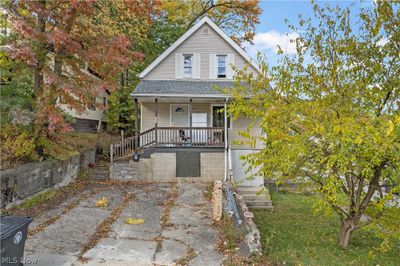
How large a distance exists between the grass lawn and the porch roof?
6103 mm

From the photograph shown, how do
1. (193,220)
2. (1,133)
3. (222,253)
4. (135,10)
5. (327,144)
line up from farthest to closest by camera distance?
(135,10)
(1,133)
(193,220)
(327,144)
(222,253)

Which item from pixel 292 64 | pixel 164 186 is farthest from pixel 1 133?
pixel 292 64

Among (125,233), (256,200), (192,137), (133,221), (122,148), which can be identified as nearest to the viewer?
(125,233)

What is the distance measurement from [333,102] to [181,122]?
983cm

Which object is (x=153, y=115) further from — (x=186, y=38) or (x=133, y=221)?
(x=133, y=221)

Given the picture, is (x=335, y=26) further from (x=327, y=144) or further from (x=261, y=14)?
(x=261, y=14)

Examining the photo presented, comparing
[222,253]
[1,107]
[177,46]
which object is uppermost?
[177,46]

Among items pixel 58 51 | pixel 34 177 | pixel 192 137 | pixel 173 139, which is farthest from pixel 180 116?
pixel 34 177

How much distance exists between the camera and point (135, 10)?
16531 mm

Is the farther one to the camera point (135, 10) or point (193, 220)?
point (135, 10)

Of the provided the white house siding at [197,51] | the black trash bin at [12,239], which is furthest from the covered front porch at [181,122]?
the black trash bin at [12,239]

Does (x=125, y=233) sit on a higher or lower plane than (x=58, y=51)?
lower

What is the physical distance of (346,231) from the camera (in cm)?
748

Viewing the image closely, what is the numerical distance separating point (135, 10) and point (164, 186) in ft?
36.2
